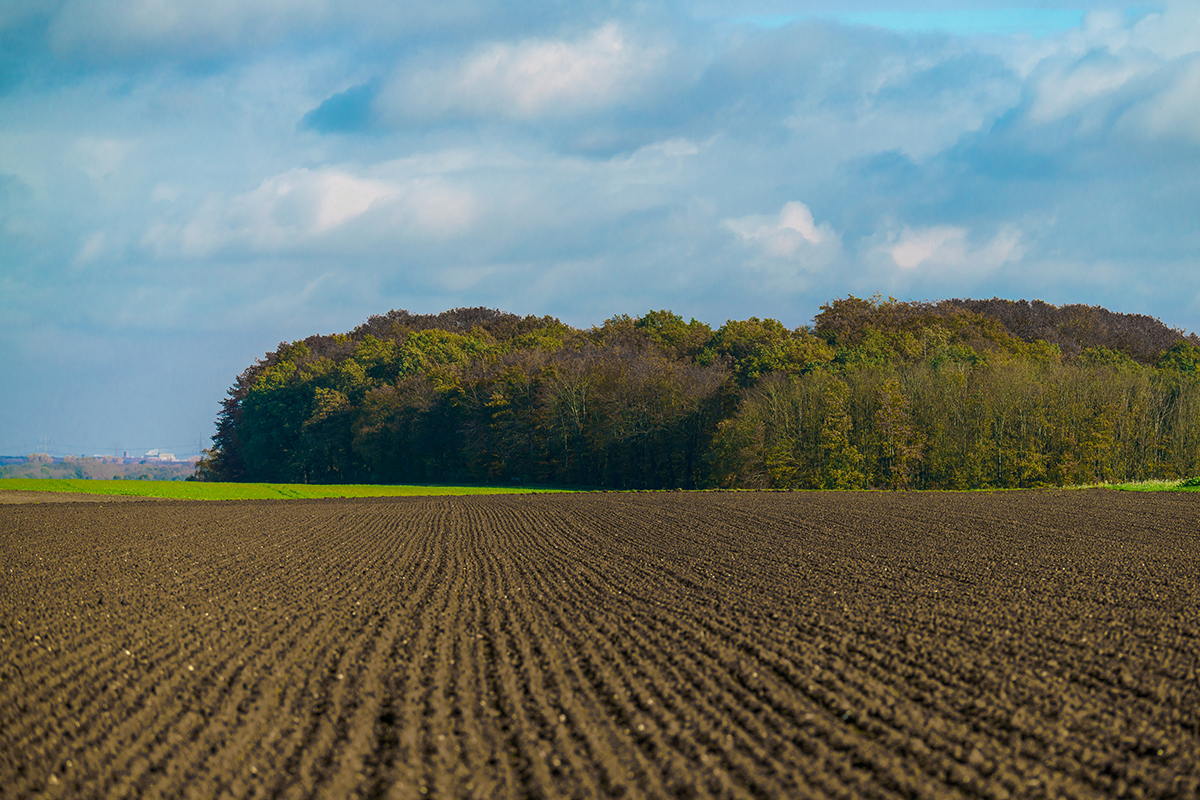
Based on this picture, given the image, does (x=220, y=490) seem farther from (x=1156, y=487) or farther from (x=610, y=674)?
(x=1156, y=487)

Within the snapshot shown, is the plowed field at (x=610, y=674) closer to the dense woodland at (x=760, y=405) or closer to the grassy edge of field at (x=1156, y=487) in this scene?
the grassy edge of field at (x=1156, y=487)

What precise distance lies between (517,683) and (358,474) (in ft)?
275

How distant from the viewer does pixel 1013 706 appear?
318 inches

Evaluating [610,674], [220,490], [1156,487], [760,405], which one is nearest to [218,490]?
[220,490]

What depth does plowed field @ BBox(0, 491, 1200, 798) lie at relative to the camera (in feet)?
21.8

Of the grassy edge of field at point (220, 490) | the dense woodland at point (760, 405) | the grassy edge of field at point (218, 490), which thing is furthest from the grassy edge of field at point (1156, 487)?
the grassy edge of field at point (218, 490)

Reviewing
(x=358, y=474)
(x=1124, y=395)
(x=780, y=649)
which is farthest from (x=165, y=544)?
(x=358, y=474)

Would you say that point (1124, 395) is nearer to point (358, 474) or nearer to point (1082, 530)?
point (1082, 530)

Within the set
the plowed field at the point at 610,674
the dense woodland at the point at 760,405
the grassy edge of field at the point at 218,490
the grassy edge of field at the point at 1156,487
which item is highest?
the dense woodland at the point at 760,405

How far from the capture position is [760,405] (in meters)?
55.5

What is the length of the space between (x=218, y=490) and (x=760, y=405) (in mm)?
36251

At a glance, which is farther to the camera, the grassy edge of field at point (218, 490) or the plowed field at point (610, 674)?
the grassy edge of field at point (218, 490)

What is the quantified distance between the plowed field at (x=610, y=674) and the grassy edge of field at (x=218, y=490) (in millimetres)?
36194

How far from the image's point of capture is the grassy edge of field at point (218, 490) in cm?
5422
